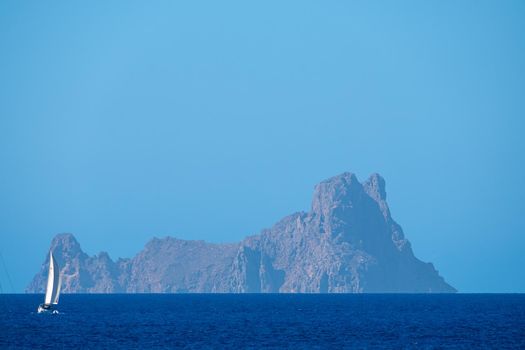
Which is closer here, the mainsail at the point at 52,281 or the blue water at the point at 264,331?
the blue water at the point at 264,331

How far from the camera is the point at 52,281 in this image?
172 m

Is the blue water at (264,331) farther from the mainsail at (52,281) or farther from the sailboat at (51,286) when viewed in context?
the mainsail at (52,281)

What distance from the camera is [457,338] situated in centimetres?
11506

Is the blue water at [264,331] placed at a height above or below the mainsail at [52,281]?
below

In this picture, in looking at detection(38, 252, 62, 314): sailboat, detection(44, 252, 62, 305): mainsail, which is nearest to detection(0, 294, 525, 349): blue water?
detection(38, 252, 62, 314): sailboat

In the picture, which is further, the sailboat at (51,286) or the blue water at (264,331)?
the sailboat at (51,286)

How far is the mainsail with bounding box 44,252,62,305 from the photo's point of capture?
170 meters

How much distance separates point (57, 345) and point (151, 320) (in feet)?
168

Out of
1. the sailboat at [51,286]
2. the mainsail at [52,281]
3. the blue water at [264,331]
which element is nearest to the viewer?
the blue water at [264,331]

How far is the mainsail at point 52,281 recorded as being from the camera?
16969 cm

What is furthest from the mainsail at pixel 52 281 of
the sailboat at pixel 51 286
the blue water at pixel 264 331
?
the blue water at pixel 264 331

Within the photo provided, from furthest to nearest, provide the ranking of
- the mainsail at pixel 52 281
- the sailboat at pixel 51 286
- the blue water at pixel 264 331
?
the sailboat at pixel 51 286, the mainsail at pixel 52 281, the blue water at pixel 264 331

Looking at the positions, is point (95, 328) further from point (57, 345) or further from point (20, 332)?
point (57, 345)

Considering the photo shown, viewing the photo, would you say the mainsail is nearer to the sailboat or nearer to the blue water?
the sailboat
